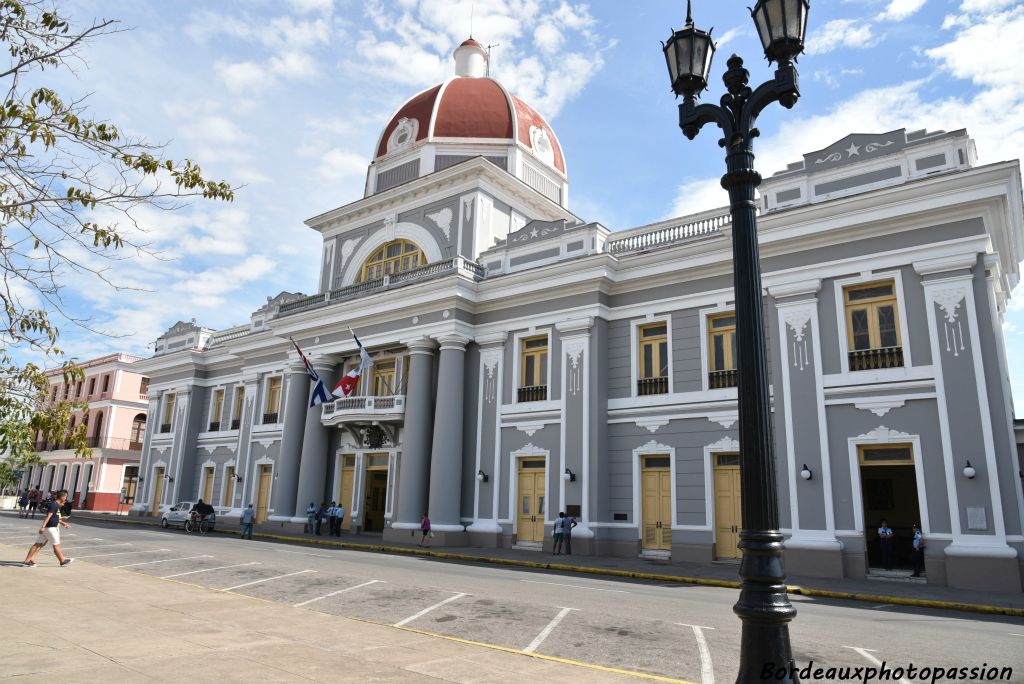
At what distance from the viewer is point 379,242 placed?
31.0 meters

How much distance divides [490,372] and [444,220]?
7540 mm

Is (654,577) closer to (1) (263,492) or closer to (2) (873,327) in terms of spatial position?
(2) (873,327)

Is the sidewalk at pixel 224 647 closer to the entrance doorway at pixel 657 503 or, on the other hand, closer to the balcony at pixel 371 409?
the entrance doorway at pixel 657 503

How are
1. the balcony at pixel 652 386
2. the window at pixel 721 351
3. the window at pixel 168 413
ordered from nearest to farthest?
the window at pixel 721 351 < the balcony at pixel 652 386 < the window at pixel 168 413

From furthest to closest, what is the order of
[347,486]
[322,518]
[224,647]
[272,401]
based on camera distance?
[272,401] → [347,486] → [322,518] → [224,647]

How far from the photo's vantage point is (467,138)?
102 feet

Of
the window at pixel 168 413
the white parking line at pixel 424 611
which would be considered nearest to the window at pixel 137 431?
the window at pixel 168 413

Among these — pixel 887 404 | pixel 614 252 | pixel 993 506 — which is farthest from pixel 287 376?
pixel 993 506

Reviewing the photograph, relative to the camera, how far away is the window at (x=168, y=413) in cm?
3981

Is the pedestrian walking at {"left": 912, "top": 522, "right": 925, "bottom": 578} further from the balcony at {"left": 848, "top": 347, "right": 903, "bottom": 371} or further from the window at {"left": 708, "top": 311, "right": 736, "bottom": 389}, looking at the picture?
the window at {"left": 708, "top": 311, "right": 736, "bottom": 389}

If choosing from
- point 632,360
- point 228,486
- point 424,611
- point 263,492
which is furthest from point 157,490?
point 424,611

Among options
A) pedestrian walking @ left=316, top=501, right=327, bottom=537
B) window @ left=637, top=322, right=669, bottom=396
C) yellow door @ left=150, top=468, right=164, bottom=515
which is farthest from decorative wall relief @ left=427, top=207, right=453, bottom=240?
yellow door @ left=150, top=468, right=164, bottom=515

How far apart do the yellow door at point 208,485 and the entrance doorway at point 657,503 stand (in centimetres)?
2497

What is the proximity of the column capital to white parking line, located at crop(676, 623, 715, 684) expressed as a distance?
1664 cm
